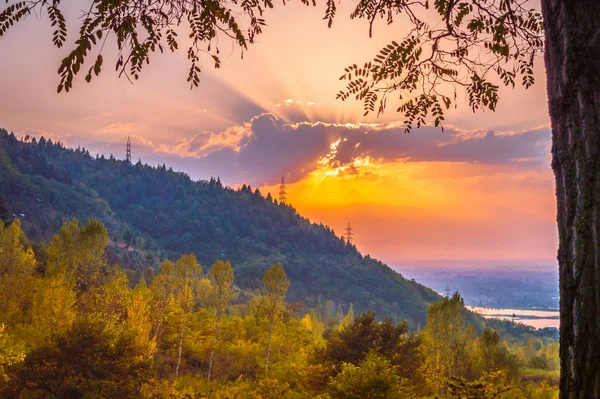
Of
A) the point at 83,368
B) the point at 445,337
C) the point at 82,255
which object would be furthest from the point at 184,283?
the point at 445,337

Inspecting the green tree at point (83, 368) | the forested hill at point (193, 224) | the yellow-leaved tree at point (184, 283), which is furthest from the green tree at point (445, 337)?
the forested hill at point (193, 224)

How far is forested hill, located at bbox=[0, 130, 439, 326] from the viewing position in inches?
4124

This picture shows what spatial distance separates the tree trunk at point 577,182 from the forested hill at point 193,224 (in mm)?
84276

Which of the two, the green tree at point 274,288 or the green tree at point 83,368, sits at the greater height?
the green tree at point 274,288

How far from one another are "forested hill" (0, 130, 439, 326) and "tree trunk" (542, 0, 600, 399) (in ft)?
276

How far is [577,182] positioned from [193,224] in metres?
154

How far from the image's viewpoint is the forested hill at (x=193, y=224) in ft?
344

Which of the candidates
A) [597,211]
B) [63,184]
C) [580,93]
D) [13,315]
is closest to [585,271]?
[597,211]

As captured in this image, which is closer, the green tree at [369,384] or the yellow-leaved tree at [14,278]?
the green tree at [369,384]

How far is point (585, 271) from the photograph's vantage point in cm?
189

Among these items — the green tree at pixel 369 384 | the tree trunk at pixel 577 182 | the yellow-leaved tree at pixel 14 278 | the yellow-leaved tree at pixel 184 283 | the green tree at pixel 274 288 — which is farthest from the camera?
the yellow-leaved tree at pixel 184 283

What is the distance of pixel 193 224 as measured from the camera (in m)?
152

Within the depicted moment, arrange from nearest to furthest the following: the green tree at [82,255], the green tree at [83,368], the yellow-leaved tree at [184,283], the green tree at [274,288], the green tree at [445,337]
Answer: the green tree at [83,368]
the green tree at [445,337]
the green tree at [82,255]
the green tree at [274,288]
the yellow-leaved tree at [184,283]

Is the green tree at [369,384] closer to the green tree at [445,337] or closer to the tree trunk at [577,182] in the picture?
the tree trunk at [577,182]
